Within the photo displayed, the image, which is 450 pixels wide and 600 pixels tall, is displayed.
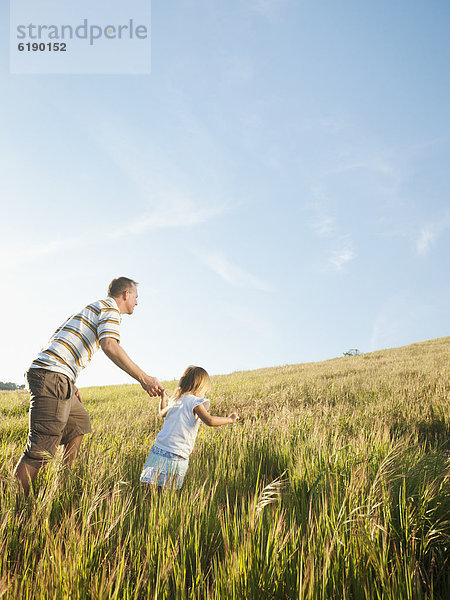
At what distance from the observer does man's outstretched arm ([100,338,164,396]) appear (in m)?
3.67

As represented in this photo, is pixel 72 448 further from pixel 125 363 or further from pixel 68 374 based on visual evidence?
pixel 125 363

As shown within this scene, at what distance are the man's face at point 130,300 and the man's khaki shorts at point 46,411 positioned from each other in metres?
0.98

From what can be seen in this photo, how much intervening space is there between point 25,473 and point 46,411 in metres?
0.55

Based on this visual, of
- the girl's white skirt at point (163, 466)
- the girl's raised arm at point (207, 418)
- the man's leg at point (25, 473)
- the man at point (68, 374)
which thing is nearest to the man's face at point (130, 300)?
the man at point (68, 374)

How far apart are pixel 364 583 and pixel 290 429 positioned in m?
2.89

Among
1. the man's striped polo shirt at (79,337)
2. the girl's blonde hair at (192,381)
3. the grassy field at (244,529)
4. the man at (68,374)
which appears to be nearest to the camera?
the grassy field at (244,529)

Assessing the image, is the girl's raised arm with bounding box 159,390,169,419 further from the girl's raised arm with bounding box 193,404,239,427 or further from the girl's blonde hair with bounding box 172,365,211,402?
the girl's raised arm with bounding box 193,404,239,427

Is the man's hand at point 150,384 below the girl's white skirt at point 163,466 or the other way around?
the other way around

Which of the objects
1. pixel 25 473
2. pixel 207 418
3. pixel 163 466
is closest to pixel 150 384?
pixel 207 418

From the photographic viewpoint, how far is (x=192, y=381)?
3.78 meters

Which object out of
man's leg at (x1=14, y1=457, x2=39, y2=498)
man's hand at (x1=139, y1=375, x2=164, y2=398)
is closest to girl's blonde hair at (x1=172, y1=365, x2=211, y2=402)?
man's hand at (x1=139, y1=375, x2=164, y2=398)

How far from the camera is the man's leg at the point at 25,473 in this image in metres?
3.24

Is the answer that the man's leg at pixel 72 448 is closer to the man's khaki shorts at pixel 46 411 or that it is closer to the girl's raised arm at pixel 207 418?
the man's khaki shorts at pixel 46 411

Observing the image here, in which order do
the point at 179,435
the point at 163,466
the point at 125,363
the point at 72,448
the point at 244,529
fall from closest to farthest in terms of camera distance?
the point at 244,529, the point at 163,466, the point at 179,435, the point at 125,363, the point at 72,448
